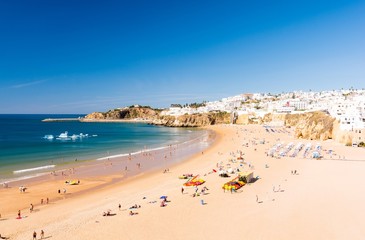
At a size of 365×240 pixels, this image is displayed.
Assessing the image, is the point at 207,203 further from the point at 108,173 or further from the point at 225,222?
the point at 108,173

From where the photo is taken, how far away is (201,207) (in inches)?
656

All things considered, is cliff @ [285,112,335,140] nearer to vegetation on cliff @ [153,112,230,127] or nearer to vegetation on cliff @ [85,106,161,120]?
vegetation on cliff @ [153,112,230,127]

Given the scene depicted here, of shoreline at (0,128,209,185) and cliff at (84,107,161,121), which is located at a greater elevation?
cliff at (84,107,161,121)

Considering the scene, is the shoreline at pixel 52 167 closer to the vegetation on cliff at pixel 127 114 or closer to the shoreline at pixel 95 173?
the shoreline at pixel 95 173

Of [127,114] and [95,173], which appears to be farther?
[127,114]

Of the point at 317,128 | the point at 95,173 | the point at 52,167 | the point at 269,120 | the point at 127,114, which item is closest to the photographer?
the point at 95,173

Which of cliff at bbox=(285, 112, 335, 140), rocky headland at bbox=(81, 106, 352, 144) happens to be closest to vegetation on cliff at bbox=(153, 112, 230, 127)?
rocky headland at bbox=(81, 106, 352, 144)

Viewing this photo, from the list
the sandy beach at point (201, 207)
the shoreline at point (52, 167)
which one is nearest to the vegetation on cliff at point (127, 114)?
the shoreline at point (52, 167)

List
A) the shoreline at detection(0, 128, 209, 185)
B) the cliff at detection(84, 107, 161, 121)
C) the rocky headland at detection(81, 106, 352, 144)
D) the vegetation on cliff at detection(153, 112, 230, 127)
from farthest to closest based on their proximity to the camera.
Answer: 1. the cliff at detection(84, 107, 161, 121)
2. the vegetation on cliff at detection(153, 112, 230, 127)
3. the rocky headland at detection(81, 106, 352, 144)
4. the shoreline at detection(0, 128, 209, 185)

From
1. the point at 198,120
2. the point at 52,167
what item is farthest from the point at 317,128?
the point at 198,120

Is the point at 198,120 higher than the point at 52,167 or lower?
higher

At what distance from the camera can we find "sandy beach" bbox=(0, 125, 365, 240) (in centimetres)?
1328

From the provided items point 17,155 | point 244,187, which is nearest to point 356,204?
point 244,187

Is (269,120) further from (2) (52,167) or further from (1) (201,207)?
(1) (201,207)
